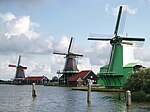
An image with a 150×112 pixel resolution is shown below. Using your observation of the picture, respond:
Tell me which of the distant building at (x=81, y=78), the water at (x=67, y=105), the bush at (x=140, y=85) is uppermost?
the distant building at (x=81, y=78)

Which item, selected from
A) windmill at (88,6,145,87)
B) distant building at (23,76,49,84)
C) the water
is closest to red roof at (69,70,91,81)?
windmill at (88,6,145,87)

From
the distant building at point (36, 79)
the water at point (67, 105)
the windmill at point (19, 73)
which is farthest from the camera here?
the windmill at point (19, 73)

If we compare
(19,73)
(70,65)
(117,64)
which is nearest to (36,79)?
(19,73)

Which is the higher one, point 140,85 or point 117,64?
point 117,64

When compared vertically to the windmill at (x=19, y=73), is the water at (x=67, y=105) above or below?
below

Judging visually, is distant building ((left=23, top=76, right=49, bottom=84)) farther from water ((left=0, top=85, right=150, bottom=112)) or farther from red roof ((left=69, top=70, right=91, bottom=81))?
water ((left=0, top=85, right=150, bottom=112))

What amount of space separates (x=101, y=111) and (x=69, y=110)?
3310 mm

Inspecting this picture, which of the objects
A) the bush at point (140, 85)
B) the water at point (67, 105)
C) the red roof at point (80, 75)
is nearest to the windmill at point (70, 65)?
the red roof at point (80, 75)

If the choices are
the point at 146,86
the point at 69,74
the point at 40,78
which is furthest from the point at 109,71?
the point at 40,78

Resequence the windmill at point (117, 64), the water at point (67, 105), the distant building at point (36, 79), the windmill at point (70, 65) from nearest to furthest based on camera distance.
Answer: the water at point (67, 105), the windmill at point (117, 64), the windmill at point (70, 65), the distant building at point (36, 79)

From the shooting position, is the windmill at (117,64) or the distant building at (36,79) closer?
the windmill at (117,64)

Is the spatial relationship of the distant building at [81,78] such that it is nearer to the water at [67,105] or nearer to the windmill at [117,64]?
the windmill at [117,64]

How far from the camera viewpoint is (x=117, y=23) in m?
80.9

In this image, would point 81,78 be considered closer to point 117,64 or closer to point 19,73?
point 117,64
